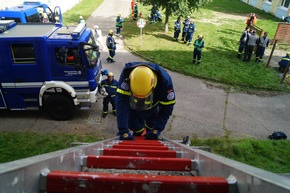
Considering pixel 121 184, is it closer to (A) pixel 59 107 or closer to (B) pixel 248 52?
(A) pixel 59 107

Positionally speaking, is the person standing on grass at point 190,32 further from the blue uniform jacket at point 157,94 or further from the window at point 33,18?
the blue uniform jacket at point 157,94

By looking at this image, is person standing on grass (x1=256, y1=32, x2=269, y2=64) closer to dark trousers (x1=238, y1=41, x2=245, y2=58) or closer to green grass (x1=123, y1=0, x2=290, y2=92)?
green grass (x1=123, y1=0, x2=290, y2=92)

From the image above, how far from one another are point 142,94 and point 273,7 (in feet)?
97.9

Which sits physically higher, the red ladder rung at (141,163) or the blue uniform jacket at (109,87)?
the red ladder rung at (141,163)

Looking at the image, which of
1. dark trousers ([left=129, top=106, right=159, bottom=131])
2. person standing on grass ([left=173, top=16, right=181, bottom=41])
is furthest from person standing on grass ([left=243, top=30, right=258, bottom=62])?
dark trousers ([left=129, top=106, right=159, bottom=131])

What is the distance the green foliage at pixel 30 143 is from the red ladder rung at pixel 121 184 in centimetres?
502

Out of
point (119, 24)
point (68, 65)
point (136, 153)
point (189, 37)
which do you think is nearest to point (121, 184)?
point (136, 153)

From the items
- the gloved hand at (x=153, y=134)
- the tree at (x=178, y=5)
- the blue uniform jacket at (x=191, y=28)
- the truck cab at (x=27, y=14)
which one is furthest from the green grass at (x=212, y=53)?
the gloved hand at (x=153, y=134)

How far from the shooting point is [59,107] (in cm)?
820

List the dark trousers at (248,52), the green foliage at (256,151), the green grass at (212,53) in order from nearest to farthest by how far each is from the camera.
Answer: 1. the green foliage at (256,151)
2. the green grass at (212,53)
3. the dark trousers at (248,52)

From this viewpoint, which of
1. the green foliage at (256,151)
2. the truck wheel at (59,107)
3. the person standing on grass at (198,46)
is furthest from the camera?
the person standing on grass at (198,46)

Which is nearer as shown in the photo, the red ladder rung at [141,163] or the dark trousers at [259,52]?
the red ladder rung at [141,163]

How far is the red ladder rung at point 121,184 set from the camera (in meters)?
1.89

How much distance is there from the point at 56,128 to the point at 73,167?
18.6 ft
